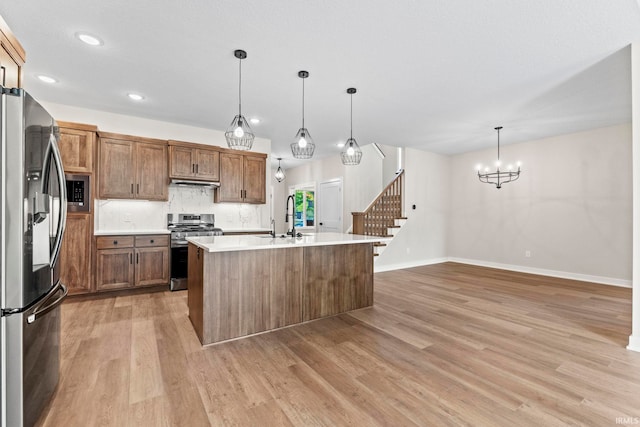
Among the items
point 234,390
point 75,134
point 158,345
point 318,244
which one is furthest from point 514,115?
point 75,134

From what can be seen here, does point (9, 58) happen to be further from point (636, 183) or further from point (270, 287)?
point (636, 183)

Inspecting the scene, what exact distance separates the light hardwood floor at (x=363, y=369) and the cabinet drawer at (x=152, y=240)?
0.90 meters

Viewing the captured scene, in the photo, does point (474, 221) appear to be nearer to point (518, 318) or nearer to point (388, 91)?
point (518, 318)

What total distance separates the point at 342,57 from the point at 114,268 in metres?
4.03

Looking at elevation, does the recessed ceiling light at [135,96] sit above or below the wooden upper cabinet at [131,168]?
above

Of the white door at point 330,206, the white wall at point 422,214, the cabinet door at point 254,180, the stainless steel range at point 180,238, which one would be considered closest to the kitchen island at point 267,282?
the stainless steel range at point 180,238

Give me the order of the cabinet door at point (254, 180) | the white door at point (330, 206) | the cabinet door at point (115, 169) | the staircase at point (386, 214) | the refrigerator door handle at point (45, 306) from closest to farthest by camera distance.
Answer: the refrigerator door handle at point (45, 306)
the cabinet door at point (115, 169)
the cabinet door at point (254, 180)
the staircase at point (386, 214)
the white door at point (330, 206)

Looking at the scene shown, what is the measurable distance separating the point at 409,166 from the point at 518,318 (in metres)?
3.96

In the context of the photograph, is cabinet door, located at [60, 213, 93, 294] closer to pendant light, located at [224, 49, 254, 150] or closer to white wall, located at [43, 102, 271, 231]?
white wall, located at [43, 102, 271, 231]

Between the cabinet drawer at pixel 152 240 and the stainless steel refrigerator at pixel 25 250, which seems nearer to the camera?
the stainless steel refrigerator at pixel 25 250

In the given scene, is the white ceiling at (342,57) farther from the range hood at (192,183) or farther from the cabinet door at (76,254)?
the cabinet door at (76,254)

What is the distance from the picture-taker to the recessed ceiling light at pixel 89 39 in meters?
2.51

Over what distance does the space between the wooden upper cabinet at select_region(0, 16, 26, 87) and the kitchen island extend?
1632mm

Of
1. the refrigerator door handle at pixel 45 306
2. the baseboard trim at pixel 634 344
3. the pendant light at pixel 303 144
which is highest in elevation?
the pendant light at pixel 303 144
